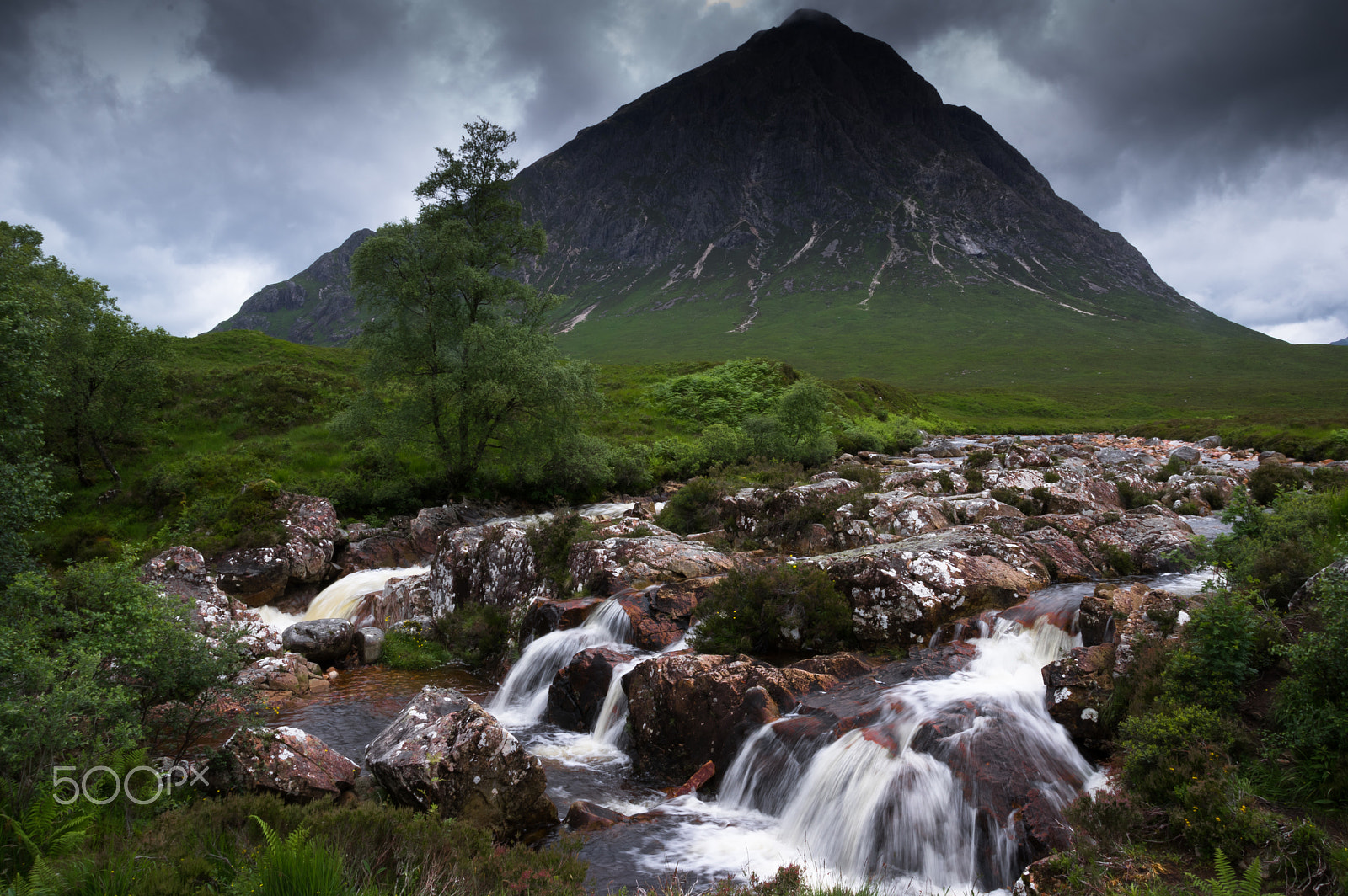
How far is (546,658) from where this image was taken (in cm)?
1509

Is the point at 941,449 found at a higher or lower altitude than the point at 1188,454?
higher

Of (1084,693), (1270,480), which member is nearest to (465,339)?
(1084,693)

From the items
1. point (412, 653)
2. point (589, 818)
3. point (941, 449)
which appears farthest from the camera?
point (941, 449)

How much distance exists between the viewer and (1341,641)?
6801 mm

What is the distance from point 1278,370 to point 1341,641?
193871mm

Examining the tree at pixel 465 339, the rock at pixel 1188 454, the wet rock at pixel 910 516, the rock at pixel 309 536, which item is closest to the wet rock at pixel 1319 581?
the wet rock at pixel 910 516

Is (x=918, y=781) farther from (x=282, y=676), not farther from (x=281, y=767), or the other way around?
(x=282, y=676)

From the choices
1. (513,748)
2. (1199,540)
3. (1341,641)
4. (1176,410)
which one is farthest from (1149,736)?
(1176,410)

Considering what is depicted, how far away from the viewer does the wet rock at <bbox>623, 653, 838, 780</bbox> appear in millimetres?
10633

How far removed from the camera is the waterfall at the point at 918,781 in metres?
7.76

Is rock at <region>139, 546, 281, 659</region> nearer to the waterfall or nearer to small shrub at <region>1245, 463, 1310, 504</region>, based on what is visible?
the waterfall

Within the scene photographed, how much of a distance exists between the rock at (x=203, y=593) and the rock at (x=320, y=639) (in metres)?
0.43

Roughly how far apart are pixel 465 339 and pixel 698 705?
72.4 feet

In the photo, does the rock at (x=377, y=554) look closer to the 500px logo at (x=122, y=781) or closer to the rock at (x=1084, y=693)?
the 500px logo at (x=122, y=781)
